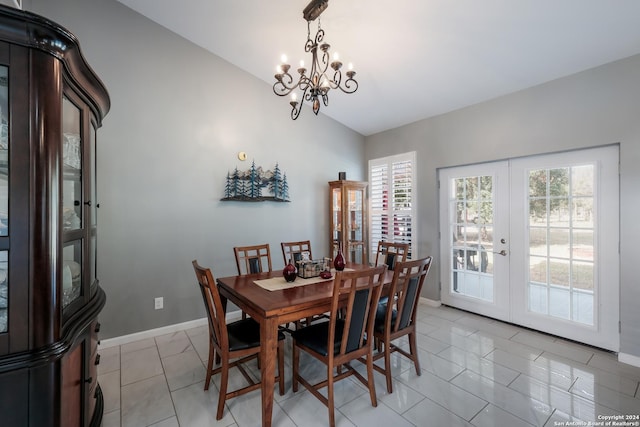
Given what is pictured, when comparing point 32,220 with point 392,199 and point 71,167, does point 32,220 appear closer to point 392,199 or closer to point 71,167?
point 71,167

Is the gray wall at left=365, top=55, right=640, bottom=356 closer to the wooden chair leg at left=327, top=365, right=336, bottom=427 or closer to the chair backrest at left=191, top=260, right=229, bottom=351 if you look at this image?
the wooden chair leg at left=327, top=365, right=336, bottom=427

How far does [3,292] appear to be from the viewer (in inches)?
46.9

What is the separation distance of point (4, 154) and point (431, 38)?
123 inches

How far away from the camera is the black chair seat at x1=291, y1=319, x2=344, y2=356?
1998mm

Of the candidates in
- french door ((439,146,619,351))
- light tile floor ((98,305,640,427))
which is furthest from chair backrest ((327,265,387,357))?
french door ((439,146,619,351))

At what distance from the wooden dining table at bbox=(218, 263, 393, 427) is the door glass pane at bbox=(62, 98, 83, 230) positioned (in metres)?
1.11

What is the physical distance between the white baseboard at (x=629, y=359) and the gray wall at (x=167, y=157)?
3697 millimetres

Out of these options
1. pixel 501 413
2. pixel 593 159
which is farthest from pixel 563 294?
pixel 501 413

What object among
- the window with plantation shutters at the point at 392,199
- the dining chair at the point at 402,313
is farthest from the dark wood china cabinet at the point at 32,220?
the window with plantation shutters at the point at 392,199

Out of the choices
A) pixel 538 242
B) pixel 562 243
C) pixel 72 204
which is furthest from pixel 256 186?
pixel 562 243

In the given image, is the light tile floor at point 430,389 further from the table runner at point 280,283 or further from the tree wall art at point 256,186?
the tree wall art at point 256,186

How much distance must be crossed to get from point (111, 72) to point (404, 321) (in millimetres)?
3692

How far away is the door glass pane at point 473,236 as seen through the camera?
3699 millimetres

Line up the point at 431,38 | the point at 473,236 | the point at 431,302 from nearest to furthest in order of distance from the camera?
the point at 431,38 < the point at 473,236 < the point at 431,302
